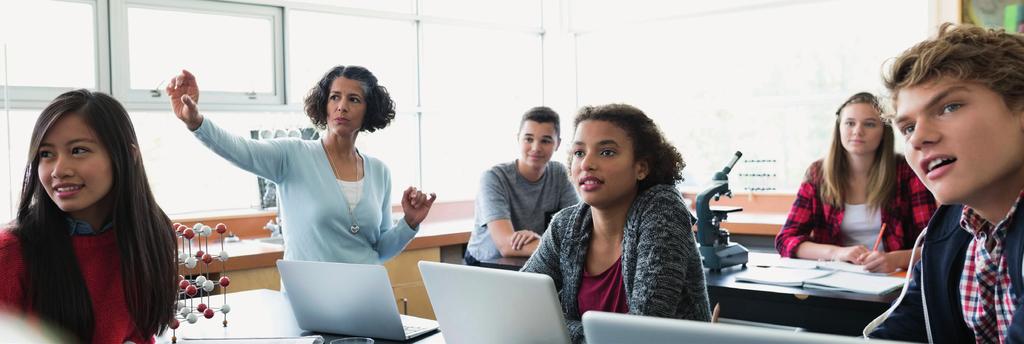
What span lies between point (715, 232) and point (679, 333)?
79.8 inches

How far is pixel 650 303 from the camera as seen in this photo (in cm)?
183

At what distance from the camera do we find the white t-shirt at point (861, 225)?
3.09 metres

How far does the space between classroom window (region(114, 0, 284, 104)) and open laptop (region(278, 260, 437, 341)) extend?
246 centimetres

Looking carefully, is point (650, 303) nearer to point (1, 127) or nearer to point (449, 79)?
point (1, 127)

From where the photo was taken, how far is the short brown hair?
1.20 metres

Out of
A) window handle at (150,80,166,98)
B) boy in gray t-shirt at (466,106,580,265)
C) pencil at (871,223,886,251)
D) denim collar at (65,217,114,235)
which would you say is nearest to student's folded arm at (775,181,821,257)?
pencil at (871,223,886,251)

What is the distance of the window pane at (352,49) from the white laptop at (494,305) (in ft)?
9.52

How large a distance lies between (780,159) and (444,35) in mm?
2184

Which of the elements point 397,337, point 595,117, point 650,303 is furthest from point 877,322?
point 397,337

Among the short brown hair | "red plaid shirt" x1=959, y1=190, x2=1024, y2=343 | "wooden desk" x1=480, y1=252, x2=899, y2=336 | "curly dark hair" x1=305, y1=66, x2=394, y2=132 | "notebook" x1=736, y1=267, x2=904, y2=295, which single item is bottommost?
"wooden desk" x1=480, y1=252, x2=899, y2=336

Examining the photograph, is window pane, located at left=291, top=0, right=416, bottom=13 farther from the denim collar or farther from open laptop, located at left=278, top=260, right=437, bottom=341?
the denim collar

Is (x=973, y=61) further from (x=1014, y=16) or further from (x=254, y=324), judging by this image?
(x=1014, y=16)

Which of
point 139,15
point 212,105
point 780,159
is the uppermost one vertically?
point 139,15

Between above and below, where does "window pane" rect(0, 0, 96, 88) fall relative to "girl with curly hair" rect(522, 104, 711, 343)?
above
